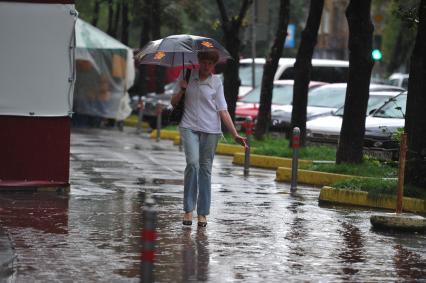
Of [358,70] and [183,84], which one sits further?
[358,70]

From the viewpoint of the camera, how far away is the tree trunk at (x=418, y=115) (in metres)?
14.5

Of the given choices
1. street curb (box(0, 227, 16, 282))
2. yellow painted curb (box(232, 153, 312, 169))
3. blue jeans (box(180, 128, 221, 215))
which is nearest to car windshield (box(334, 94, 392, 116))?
yellow painted curb (box(232, 153, 312, 169))

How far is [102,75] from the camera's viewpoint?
113ft

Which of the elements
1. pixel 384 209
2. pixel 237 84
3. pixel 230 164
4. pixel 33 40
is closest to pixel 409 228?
pixel 384 209

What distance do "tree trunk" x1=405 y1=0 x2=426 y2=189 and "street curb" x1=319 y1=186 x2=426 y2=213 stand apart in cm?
43

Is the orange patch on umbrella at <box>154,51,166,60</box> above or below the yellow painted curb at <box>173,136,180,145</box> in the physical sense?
above

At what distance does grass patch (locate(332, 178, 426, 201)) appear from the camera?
573 inches

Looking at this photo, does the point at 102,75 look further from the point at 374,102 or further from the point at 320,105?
the point at 374,102

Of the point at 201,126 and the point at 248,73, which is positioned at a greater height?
the point at 248,73

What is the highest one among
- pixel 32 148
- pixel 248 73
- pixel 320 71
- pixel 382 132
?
pixel 320 71

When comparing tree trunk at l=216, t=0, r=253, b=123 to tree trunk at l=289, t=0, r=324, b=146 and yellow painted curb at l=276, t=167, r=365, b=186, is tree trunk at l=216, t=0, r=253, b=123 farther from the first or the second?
yellow painted curb at l=276, t=167, r=365, b=186

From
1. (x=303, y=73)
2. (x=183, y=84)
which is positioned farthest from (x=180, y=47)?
(x=303, y=73)

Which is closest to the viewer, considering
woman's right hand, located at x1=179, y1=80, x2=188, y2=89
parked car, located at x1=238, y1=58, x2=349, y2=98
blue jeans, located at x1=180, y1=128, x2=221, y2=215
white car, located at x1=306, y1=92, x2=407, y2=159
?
blue jeans, located at x1=180, y1=128, x2=221, y2=215

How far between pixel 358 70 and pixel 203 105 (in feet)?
21.3
